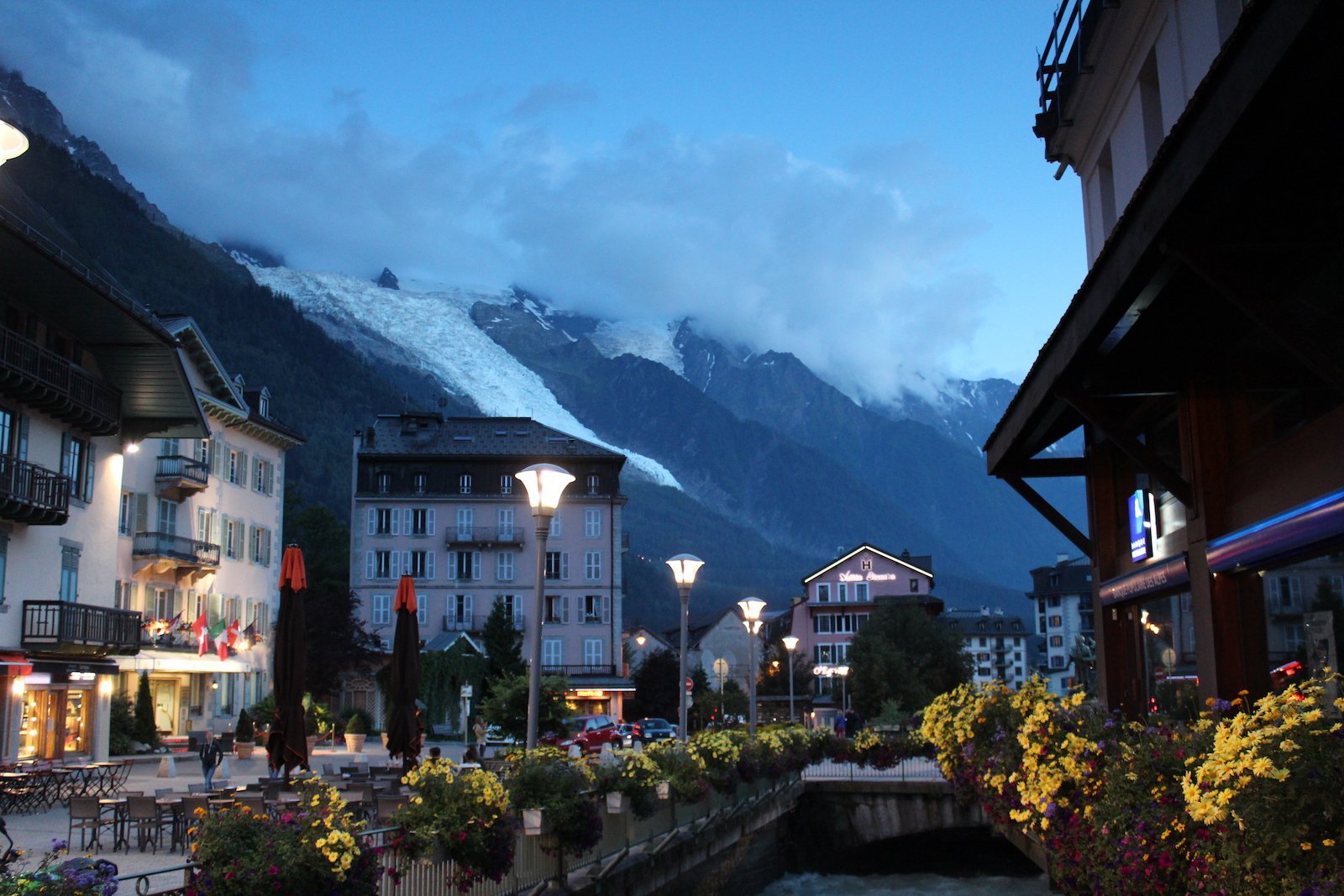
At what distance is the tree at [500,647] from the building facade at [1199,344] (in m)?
51.1

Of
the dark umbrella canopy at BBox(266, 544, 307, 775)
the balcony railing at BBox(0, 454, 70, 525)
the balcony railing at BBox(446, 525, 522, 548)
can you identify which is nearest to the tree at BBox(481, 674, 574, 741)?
the balcony railing at BBox(0, 454, 70, 525)

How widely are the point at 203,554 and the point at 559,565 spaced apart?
1469 inches

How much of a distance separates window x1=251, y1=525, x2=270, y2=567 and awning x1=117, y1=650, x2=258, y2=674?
28.3 ft

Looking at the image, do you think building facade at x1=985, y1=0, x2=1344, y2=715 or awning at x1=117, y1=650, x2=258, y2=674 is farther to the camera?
awning at x1=117, y1=650, x2=258, y2=674

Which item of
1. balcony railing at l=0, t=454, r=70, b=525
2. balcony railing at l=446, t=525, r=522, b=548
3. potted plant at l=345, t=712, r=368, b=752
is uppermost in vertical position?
balcony railing at l=446, t=525, r=522, b=548

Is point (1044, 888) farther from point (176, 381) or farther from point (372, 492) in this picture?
point (372, 492)

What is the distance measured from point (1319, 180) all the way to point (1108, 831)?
5138mm

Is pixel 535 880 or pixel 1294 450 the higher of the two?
pixel 1294 450

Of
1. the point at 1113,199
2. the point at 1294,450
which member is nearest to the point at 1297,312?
the point at 1294,450

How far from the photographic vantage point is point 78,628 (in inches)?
1314

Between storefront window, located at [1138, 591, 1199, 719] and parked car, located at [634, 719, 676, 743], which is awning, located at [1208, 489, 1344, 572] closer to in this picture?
storefront window, located at [1138, 591, 1199, 719]

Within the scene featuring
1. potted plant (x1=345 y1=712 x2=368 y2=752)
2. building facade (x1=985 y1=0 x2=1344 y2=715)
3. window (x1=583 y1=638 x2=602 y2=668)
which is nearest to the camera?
building facade (x1=985 y1=0 x2=1344 y2=715)

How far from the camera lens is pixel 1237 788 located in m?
7.23

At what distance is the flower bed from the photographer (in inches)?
269
